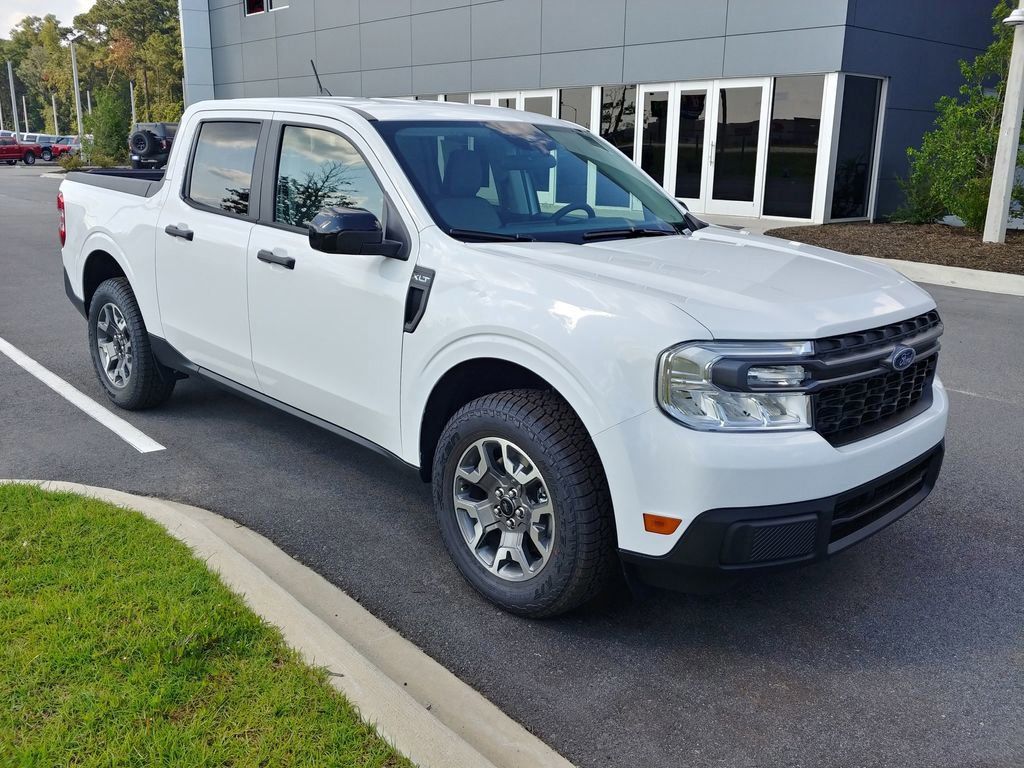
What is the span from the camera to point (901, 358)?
3232mm

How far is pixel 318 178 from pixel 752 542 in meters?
2.62

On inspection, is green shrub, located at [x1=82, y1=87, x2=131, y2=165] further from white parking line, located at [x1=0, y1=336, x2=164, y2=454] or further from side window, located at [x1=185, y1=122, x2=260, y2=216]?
side window, located at [x1=185, y1=122, x2=260, y2=216]

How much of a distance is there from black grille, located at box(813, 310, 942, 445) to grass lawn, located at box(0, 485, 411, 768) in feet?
5.71

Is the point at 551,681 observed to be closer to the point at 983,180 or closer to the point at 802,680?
the point at 802,680

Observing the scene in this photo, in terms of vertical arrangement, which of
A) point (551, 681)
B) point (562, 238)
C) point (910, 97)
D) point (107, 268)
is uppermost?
point (910, 97)

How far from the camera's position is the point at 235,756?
8.21 ft

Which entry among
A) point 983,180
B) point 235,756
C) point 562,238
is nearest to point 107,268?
point 562,238

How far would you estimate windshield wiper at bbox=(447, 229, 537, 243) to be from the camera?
12.3 feet

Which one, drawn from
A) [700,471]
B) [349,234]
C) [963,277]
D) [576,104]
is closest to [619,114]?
[576,104]

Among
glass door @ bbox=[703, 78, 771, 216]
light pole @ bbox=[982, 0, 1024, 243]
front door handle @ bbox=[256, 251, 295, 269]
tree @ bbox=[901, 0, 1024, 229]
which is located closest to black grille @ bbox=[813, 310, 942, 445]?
front door handle @ bbox=[256, 251, 295, 269]

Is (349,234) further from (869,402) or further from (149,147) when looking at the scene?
(149,147)

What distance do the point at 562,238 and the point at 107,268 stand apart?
356 cm

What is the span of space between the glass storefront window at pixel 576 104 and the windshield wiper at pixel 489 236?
18851 mm

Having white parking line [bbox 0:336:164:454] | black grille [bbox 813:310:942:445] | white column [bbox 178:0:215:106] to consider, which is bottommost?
white parking line [bbox 0:336:164:454]
